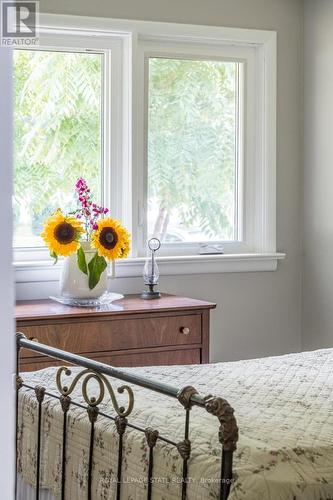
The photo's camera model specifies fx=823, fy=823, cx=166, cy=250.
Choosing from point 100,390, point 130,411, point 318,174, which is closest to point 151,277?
point 318,174

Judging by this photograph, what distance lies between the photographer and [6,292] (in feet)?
2.03

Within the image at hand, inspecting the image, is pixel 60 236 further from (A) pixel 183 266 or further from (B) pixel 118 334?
(A) pixel 183 266

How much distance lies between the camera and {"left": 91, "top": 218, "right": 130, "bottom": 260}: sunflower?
3369mm

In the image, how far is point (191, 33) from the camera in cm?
388

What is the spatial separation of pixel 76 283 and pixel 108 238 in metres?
0.23

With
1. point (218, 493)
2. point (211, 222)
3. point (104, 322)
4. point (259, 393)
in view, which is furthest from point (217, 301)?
point (218, 493)

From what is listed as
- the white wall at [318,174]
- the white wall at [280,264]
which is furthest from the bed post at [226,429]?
the white wall at [318,174]

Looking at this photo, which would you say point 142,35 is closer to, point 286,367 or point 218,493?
point 286,367

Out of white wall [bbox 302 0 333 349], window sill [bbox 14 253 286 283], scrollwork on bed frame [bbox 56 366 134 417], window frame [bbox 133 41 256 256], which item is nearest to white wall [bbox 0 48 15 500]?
scrollwork on bed frame [bbox 56 366 134 417]

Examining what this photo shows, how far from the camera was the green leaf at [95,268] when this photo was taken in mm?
3395

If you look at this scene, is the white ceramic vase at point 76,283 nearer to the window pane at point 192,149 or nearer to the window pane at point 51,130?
the window pane at point 51,130

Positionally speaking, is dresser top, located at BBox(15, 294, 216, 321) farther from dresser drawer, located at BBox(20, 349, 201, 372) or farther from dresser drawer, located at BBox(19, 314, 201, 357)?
dresser drawer, located at BBox(20, 349, 201, 372)

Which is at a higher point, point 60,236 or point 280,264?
point 60,236

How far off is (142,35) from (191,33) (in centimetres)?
24
